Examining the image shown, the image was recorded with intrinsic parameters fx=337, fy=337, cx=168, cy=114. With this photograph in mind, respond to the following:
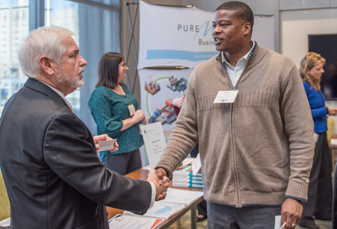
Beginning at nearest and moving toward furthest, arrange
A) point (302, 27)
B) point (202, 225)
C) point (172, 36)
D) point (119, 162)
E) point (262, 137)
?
point (262, 137) < point (119, 162) < point (202, 225) < point (172, 36) < point (302, 27)

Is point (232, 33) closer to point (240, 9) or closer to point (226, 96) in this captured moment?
point (240, 9)

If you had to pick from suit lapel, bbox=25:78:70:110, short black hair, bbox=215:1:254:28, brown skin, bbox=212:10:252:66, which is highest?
short black hair, bbox=215:1:254:28

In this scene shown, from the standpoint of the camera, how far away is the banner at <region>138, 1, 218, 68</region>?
14.1 feet

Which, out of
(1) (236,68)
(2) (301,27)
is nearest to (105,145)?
(1) (236,68)

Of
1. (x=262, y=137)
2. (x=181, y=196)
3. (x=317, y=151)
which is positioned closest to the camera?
(x=262, y=137)

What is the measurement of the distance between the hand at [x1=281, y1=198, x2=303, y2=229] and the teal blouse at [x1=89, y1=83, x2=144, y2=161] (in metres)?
1.81

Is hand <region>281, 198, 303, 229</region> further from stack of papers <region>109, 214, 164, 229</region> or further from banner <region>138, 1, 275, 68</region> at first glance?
banner <region>138, 1, 275, 68</region>

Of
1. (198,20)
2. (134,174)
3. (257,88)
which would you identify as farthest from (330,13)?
(257,88)

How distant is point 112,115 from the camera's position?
2961 mm

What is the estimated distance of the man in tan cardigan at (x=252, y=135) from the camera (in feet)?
4.43

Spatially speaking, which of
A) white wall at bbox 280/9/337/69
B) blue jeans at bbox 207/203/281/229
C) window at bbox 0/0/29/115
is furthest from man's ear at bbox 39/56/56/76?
white wall at bbox 280/9/337/69

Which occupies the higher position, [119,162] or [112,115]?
[112,115]

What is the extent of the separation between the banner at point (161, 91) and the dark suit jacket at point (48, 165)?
10.4 ft

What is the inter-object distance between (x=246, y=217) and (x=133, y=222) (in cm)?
57
